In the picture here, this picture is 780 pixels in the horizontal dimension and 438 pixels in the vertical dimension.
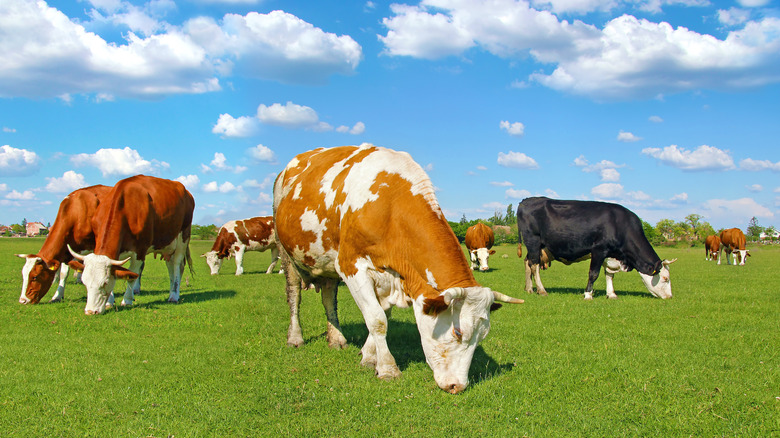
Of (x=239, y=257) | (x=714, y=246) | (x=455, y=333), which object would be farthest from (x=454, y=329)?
(x=714, y=246)

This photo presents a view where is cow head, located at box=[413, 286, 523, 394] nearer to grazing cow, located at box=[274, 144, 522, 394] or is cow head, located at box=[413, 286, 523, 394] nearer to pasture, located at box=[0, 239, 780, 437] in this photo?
grazing cow, located at box=[274, 144, 522, 394]

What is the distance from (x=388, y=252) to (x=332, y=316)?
2.55m

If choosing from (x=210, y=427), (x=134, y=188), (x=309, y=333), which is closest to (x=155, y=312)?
(x=134, y=188)

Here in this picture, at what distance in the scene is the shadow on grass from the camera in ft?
21.8

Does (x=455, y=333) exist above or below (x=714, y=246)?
below

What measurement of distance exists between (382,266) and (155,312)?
24.4 feet

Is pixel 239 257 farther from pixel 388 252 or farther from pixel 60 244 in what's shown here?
pixel 388 252

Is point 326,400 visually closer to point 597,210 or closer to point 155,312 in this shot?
point 155,312

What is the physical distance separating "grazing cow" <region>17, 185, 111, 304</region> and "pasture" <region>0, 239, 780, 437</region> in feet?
3.23

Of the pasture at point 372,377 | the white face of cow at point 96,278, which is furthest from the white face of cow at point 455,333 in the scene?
the white face of cow at point 96,278

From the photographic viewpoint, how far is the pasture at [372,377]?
5004 millimetres

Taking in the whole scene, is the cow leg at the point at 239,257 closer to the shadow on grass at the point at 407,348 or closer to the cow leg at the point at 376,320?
the shadow on grass at the point at 407,348

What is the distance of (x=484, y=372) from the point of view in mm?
6551

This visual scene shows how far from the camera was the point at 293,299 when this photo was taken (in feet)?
28.5
